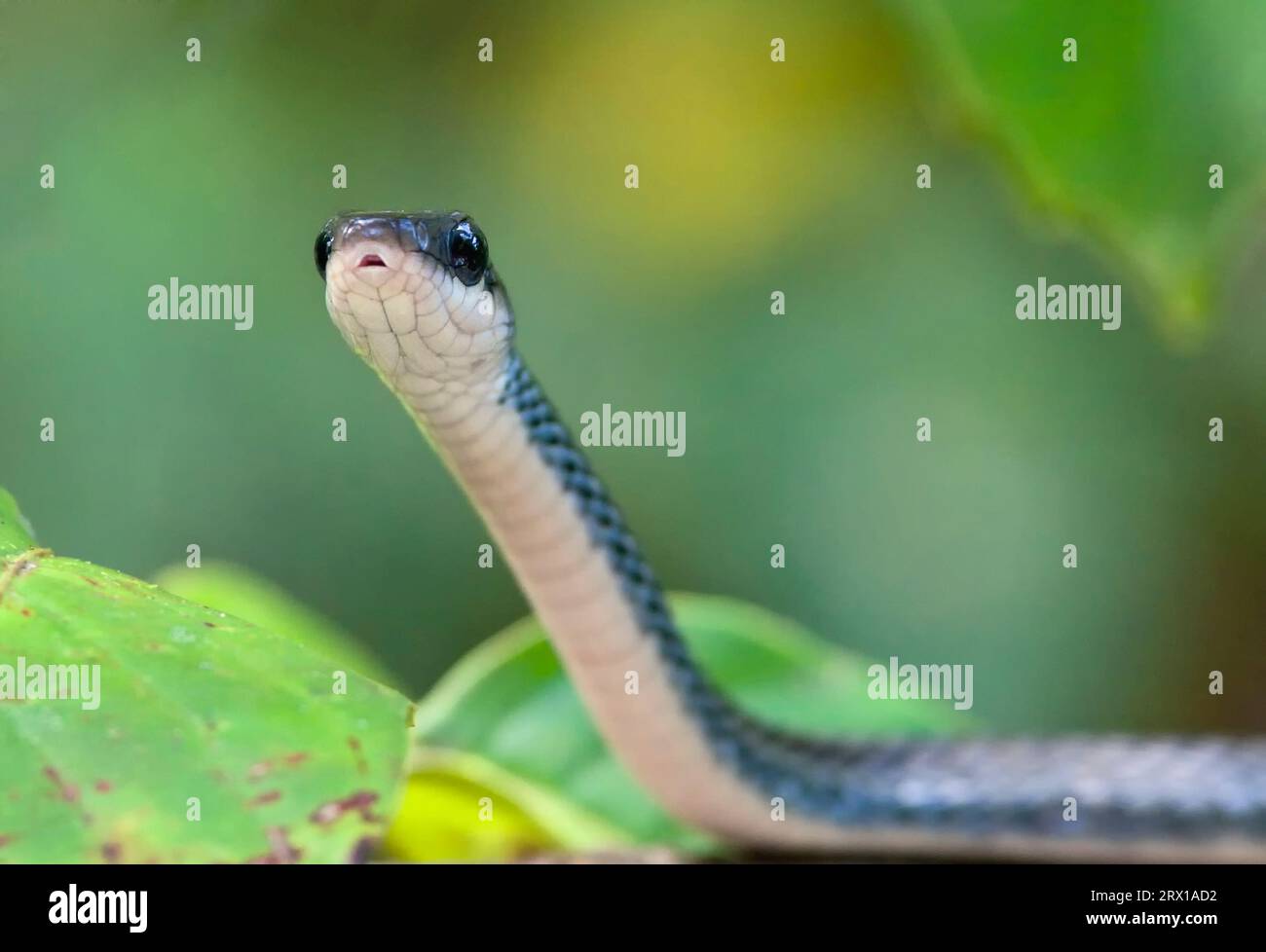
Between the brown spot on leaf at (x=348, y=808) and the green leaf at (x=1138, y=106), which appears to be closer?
the brown spot on leaf at (x=348, y=808)

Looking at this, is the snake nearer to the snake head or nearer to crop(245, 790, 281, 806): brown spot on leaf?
the snake head

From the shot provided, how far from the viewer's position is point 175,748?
79 centimetres

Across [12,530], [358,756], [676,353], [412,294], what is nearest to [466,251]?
[412,294]

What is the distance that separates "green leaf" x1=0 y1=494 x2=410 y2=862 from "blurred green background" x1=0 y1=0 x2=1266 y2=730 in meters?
2.32

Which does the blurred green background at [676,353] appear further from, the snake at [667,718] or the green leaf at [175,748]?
the green leaf at [175,748]

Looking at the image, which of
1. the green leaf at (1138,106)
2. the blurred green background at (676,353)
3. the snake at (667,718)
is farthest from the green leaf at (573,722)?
the blurred green background at (676,353)

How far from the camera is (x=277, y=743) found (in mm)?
798

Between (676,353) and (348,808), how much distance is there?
2663 mm

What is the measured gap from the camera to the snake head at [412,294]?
1331mm

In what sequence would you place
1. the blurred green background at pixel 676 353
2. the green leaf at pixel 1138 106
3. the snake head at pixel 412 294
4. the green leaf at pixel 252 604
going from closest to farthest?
1. the green leaf at pixel 1138 106
2. the snake head at pixel 412 294
3. the green leaf at pixel 252 604
4. the blurred green background at pixel 676 353

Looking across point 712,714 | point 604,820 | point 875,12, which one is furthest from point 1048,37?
point 875,12

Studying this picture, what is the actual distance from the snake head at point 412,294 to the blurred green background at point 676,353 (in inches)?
66.6

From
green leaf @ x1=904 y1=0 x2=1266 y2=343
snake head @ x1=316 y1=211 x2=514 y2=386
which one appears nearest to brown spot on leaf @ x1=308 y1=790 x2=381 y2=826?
snake head @ x1=316 y1=211 x2=514 y2=386
